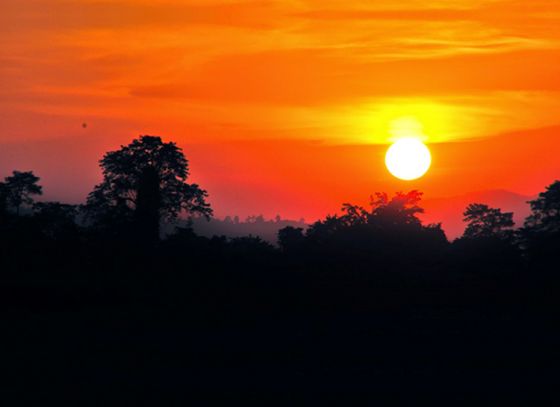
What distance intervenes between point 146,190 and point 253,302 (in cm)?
2300

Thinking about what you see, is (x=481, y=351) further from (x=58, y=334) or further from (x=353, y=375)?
(x=58, y=334)

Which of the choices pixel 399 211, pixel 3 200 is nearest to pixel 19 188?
pixel 3 200

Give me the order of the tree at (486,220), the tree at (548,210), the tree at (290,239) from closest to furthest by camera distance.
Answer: the tree at (290,239) → the tree at (548,210) → the tree at (486,220)

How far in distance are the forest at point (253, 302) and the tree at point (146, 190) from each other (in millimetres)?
121

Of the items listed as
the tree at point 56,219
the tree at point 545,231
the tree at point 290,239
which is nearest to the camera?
the tree at point 545,231

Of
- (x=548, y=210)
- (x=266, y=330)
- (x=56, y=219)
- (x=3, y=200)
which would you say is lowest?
(x=266, y=330)

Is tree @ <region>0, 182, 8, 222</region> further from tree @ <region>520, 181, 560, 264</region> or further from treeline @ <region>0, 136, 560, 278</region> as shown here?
tree @ <region>520, 181, 560, 264</region>

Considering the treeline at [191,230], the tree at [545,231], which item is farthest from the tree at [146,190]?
the tree at [545,231]

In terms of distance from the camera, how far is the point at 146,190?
77.0 meters

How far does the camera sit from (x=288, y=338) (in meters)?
44.9

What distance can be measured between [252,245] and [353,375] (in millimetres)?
41734

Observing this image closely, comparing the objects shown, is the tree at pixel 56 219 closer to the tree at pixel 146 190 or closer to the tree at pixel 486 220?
the tree at pixel 146 190

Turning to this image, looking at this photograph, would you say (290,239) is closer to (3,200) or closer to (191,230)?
(191,230)

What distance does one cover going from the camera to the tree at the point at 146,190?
76.1 metres
